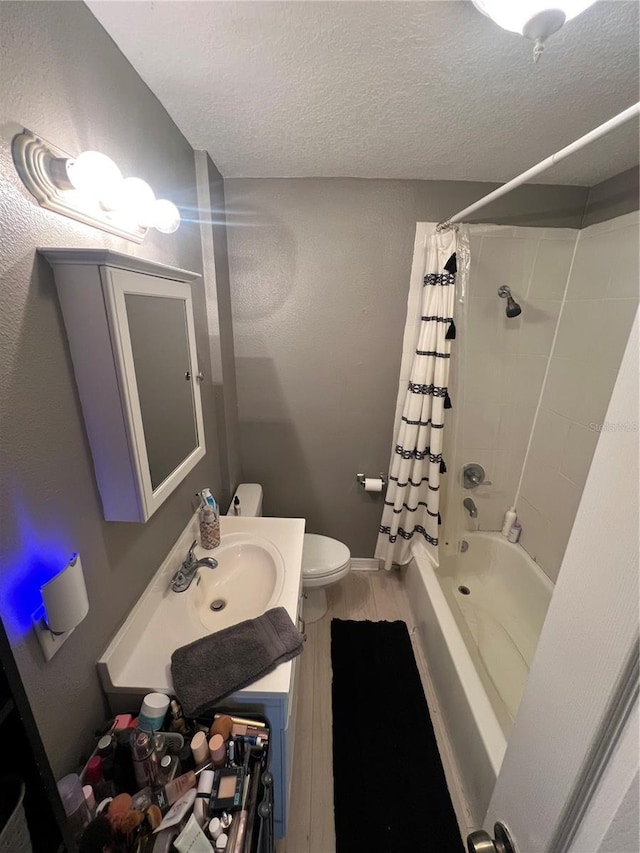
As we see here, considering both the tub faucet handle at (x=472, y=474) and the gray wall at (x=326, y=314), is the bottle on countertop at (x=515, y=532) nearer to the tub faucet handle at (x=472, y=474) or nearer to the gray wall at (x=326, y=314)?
the tub faucet handle at (x=472, y=474)

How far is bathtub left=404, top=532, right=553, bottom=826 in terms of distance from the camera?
1.24m

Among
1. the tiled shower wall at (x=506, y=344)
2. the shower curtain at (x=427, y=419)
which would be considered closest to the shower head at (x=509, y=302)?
the tiled shower wall at (x=506, y=344)

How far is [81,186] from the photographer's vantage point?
69 centimetres

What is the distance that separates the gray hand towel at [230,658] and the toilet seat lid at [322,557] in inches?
30.2

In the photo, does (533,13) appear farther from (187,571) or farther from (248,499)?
(248,499)

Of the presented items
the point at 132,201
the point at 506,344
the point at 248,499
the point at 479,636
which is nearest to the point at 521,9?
the point at 132,201

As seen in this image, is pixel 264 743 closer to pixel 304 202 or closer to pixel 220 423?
pixel 220 423

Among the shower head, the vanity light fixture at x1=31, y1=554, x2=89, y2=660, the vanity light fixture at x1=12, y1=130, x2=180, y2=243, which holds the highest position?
the vanity light fixture at x1=12, y1=130, x2=180, y2=243

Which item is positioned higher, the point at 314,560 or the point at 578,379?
the point at 578,379

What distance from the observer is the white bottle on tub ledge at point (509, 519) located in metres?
2.13

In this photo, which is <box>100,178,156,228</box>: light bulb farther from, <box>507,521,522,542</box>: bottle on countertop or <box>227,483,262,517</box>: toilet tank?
<box>507,521,522,542</box>: bottle on countertop

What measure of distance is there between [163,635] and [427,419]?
152cm

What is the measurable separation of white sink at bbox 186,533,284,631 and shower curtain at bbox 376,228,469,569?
0.93m

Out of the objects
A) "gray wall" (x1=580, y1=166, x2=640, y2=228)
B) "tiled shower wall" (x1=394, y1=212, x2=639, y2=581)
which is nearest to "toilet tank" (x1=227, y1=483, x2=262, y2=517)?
"tiled shower wall" (x1=394, y1=212, x2=639, y2=581)
